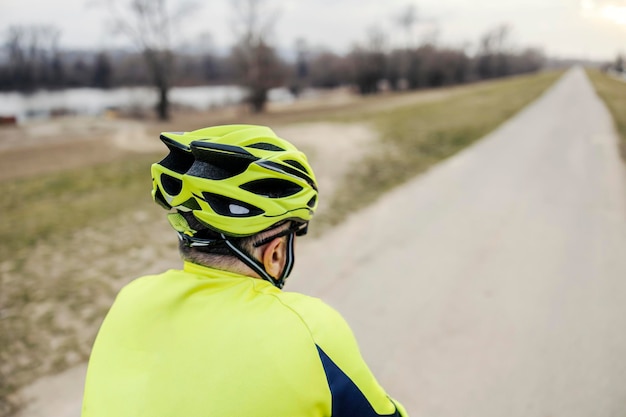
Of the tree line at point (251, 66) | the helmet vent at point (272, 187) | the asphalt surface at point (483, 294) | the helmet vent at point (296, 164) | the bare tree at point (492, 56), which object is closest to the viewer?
the helmet vent at point (272, 187)

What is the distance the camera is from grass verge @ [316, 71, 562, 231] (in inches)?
300

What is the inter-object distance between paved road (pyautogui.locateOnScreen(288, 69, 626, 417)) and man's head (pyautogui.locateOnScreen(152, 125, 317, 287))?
2.07m

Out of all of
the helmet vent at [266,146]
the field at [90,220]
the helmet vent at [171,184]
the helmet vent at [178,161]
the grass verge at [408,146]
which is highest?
the helmet vent at [266,146]

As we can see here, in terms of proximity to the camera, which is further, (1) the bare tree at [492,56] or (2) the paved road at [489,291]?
(1) the bare tree at [492,56]

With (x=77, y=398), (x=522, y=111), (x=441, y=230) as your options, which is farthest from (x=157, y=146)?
(x=522, y=111)

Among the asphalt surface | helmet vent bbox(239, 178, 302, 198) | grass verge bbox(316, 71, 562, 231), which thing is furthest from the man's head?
grass verge bbox(316, 71, 562, 231)

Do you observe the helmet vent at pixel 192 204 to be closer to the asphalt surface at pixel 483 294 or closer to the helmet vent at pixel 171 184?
the helmet vent at pixel 171 184

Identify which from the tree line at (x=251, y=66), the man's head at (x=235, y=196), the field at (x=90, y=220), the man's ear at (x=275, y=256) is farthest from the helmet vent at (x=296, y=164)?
the tree line at (x=251, y=66)

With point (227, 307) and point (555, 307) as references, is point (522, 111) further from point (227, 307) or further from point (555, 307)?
point (227, 307)

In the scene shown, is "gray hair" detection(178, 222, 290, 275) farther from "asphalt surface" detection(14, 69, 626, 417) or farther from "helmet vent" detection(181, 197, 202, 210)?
"asphalt surface" detection(14, 69, 626, 417)

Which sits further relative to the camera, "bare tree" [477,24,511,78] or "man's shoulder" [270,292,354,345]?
"bare tree" [477,24,511,78]

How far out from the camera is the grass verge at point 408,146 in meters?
7.63

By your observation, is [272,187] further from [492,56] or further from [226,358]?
[492,56]

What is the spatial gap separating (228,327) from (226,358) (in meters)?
0.08
